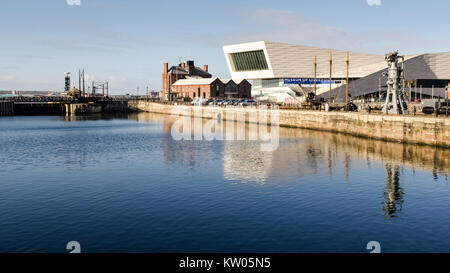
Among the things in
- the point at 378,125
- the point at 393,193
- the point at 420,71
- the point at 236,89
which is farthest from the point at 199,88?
the point at 393,193

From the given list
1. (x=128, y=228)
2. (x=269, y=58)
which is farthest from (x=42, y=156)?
(x=269, y=58)

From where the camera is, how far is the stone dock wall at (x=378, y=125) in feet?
163

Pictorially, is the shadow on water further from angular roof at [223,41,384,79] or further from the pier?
the pier

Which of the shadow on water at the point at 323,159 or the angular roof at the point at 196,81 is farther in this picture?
the angular roof at the point at 196,81

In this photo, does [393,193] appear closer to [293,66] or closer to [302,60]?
[293,66]

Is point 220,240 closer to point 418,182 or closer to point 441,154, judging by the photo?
point 418,182

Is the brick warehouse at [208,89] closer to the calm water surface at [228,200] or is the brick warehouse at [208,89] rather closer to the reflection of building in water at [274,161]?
the reflection of building in water at [274,161]

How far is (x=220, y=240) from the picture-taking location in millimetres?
20359

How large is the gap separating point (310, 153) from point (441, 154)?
1466cm

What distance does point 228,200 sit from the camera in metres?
28.1

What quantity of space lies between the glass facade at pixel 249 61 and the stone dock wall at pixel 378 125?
69.8m

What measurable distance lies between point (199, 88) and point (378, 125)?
11055cm

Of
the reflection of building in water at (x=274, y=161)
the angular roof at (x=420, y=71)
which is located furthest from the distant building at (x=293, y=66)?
the reflection of building in water at (x=274, y=161)

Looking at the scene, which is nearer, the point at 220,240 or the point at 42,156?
the point at 220,240
